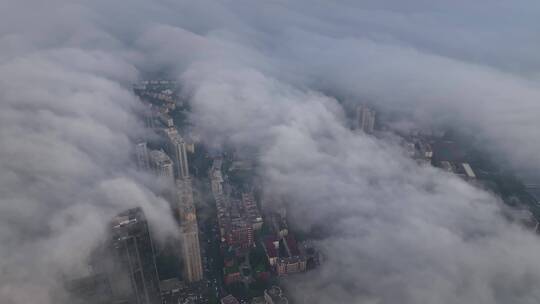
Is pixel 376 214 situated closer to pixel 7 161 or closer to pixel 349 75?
pixel 7 161

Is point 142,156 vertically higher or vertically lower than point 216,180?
higher

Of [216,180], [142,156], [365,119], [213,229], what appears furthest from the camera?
[365,119]

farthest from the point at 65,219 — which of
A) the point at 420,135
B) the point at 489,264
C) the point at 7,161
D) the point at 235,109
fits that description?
the point at 420,135

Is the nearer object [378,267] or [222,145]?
[378,267]

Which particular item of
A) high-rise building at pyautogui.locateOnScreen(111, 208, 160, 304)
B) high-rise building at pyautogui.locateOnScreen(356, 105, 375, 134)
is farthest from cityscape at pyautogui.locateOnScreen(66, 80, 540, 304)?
high-rise building at pyautogui.locateOnScreen(356, 105, 375, 134)

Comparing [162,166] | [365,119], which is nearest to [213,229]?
[162,166]

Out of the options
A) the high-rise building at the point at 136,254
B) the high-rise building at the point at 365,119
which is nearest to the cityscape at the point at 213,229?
the high-rise building at the point at 136,254

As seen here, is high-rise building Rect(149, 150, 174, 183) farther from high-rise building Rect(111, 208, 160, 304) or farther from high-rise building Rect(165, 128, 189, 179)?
high-rise building Rect(111, 208, 160, 304)

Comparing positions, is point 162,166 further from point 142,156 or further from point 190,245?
point 190,245
